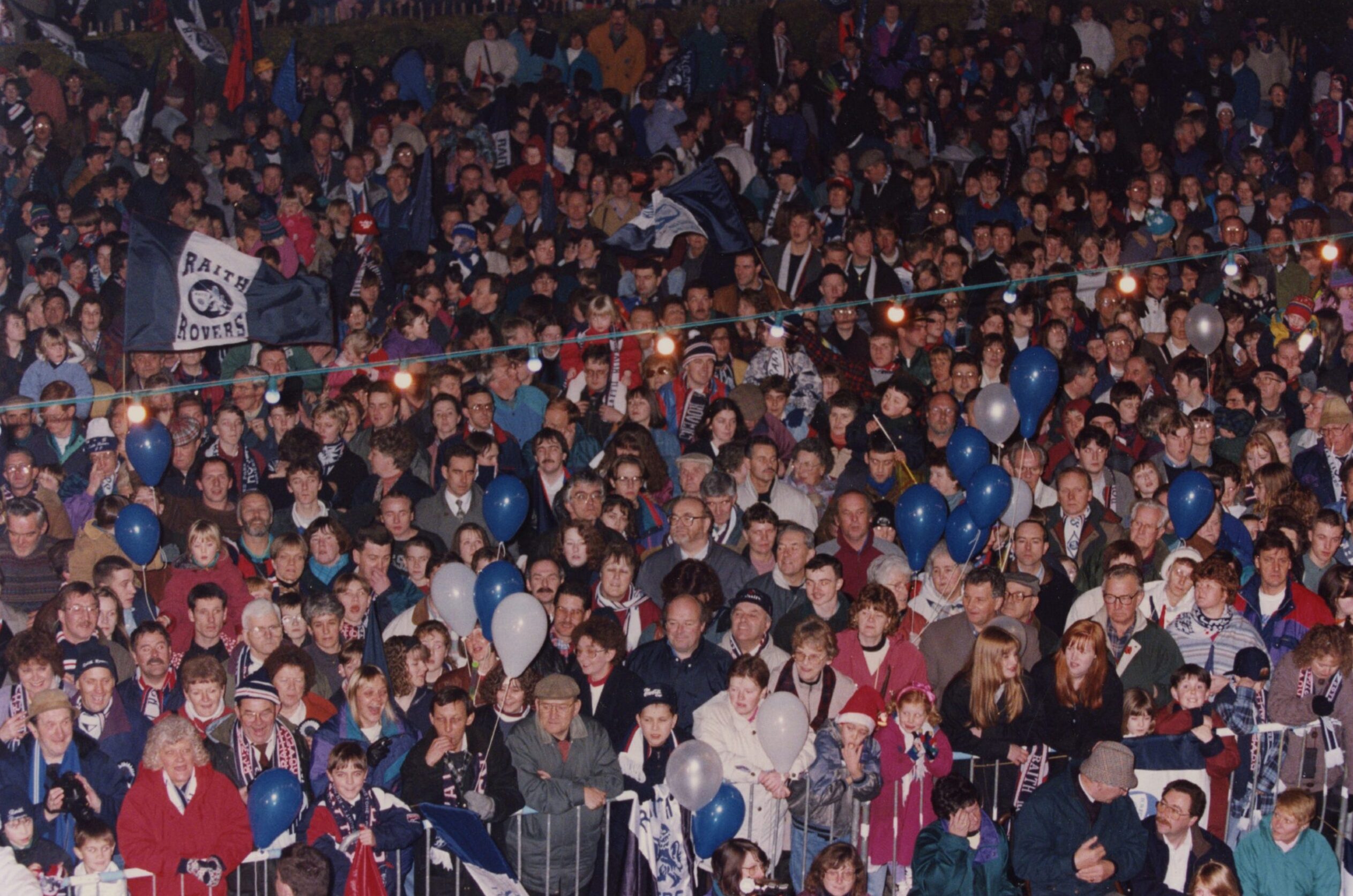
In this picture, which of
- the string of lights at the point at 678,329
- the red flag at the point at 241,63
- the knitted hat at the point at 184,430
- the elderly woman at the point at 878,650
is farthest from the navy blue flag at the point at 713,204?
the red flag at the point at 241,63

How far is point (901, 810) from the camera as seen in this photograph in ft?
27.2

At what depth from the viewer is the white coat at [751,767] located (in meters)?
8.16

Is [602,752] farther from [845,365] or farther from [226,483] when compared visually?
[845,365]

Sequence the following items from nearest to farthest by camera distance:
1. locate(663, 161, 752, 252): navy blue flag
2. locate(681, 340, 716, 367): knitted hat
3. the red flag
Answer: locate(681, 340, 716, 367): knitted hat < locate(663, 161, 752, 252): navy blue flag < the red flag

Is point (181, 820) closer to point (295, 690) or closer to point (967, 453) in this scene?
point (295, 690)

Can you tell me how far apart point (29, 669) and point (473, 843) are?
2221 mm

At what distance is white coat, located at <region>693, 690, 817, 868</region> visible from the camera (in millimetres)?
8156

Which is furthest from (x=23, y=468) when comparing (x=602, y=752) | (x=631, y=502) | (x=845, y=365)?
(x=845, y=365)

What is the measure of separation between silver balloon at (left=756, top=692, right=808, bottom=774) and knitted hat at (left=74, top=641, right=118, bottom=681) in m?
2.93

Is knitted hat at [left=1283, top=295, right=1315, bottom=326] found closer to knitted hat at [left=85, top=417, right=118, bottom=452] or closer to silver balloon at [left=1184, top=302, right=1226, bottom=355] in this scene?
silver balloon at [left=1184, top=302, right=1226, bottom=355]

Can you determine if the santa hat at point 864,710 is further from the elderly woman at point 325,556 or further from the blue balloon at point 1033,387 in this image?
the elderly woman at point 325,556

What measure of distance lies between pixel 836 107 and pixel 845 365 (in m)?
4.69

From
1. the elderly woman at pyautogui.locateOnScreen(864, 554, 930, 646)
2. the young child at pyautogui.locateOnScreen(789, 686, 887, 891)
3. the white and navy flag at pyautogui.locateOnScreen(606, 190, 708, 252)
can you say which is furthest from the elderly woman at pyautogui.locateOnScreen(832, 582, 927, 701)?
the white and navy flag at pyautogui.locateOnScreen(606, 190, 708, 252)

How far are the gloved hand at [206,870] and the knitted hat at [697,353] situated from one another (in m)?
4.77
